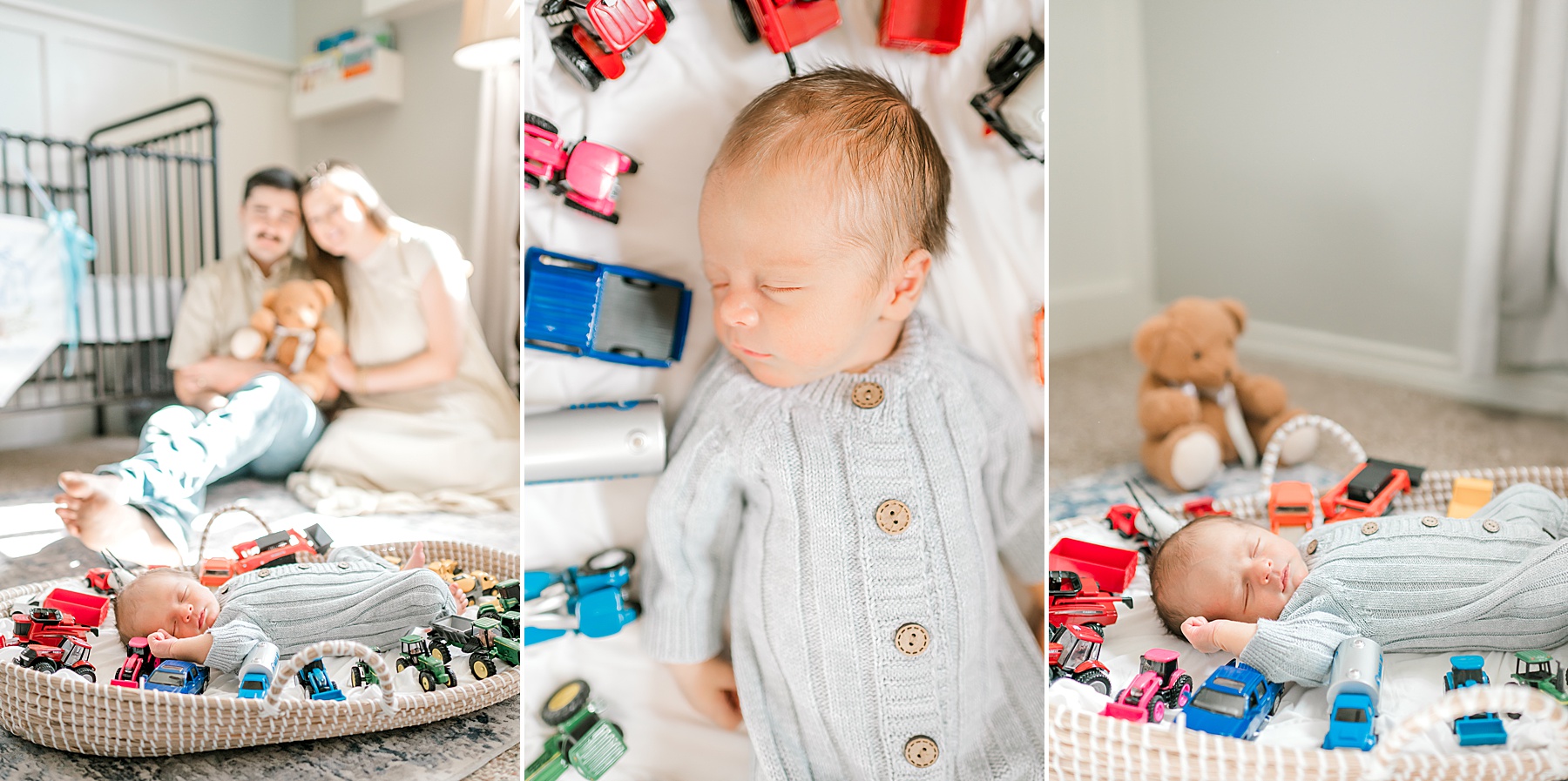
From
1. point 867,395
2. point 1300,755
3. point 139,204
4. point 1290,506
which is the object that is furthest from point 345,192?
point 1290,506

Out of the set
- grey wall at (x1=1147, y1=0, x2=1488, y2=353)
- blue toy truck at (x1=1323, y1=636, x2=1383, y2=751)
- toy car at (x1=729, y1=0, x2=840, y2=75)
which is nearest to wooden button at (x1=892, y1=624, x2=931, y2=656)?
blue toy truck at (x1=1323, y1=636, x2=1383, y2=751)

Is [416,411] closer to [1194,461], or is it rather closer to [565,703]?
[565,703]

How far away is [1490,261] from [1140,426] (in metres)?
0.74

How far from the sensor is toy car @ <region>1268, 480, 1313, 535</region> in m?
1.13

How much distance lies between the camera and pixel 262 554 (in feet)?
2.85

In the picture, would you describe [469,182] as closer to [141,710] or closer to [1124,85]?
[141,710]

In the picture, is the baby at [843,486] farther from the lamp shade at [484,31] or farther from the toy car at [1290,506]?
the toy car at [1290,506]

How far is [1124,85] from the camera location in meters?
1.65

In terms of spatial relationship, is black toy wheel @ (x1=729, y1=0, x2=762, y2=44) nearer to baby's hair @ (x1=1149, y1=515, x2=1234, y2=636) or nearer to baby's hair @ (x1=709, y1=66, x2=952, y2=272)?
baby's hair @ (x1=709, y1=66, x2=952, y2=272)

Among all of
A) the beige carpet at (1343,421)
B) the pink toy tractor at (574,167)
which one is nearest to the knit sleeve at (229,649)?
the pink toy tractor at (574,167)

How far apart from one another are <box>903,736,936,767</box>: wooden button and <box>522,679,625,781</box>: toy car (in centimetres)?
30

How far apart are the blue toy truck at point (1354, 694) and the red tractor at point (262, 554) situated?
0.88 metres

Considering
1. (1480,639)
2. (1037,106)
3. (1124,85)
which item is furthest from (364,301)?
(1124,85)

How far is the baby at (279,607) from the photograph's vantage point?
83 centimetres
